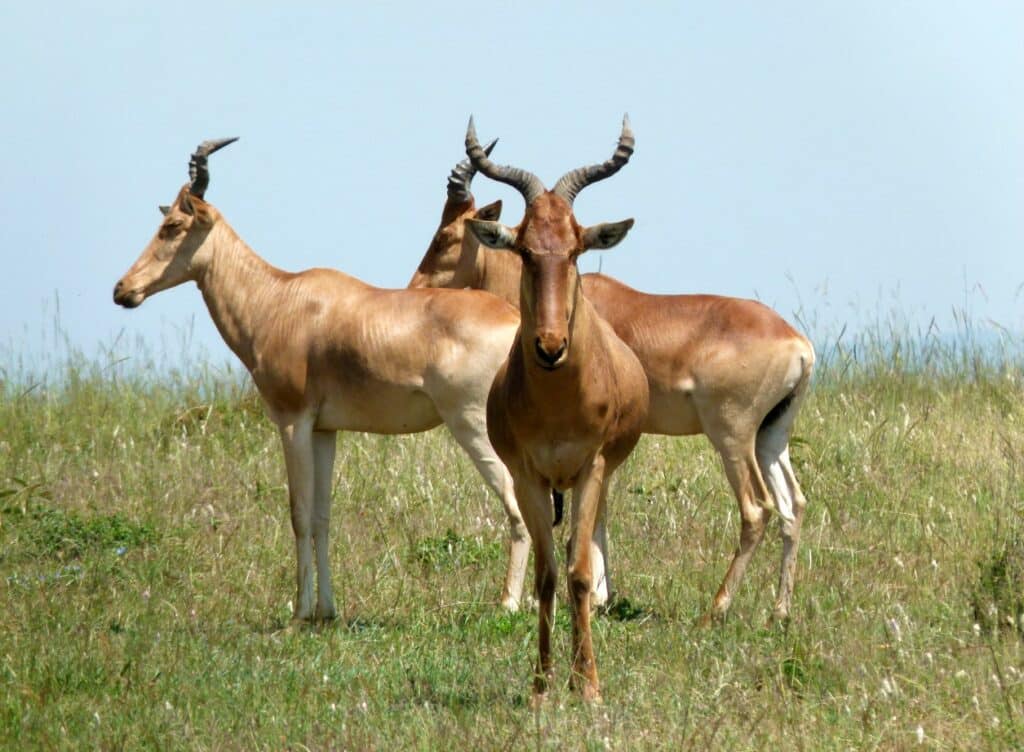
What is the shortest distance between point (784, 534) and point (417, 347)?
2322 millimetres

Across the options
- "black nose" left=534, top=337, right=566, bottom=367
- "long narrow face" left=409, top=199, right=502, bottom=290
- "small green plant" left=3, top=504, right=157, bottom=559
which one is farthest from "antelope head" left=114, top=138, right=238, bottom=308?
"black nose" left=534, top=337, right=566, bottom=367

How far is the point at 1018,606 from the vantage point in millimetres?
8062

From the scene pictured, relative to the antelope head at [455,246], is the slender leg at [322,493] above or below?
below

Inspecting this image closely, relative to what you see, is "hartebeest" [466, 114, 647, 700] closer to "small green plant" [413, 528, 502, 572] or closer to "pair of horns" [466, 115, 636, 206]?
"pair of horns" [466, 115, 636, 206]

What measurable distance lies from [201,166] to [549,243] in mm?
4211

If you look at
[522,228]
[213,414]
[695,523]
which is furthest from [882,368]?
[522,228]

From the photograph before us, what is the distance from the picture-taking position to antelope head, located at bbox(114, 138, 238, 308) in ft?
34.4

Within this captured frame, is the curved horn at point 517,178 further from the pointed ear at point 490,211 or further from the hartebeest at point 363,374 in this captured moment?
the pointed ear at point 490,211

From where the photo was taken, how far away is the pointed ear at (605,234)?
23.1ft

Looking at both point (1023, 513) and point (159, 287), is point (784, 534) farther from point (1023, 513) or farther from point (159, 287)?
point (159, 287)

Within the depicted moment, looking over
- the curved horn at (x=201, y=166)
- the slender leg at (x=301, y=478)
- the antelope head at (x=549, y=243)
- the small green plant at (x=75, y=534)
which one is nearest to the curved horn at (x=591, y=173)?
the antelope head at (x=549, y=243)

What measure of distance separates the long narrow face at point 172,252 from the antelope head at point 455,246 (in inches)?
65.0

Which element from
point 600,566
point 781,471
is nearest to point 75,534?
point 600,566

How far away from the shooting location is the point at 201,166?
409 inches
